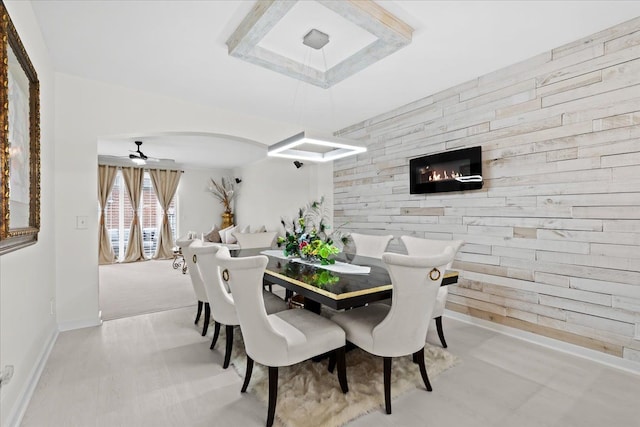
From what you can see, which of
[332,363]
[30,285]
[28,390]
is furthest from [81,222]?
[332,363]

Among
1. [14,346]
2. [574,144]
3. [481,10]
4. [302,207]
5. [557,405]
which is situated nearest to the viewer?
[14,346]

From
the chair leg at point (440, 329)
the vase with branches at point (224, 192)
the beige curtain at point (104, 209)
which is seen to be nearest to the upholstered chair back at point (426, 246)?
the chair leg at point (440, 329)

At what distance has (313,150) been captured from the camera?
122 inches

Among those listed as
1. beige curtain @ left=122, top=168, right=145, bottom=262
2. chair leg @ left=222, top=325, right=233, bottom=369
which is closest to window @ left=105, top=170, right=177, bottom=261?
beige curtain @ left=122, top=168, right=145, bottom=262

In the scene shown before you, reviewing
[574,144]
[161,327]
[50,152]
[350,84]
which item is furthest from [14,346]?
[574,144]

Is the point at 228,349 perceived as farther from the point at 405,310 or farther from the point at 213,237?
the point at 213,237

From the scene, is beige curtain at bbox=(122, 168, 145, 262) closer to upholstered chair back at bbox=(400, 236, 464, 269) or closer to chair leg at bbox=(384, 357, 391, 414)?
upholstered chair back at bbox=(400, 236, 464, 269)

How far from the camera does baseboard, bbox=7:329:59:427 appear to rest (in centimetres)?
164

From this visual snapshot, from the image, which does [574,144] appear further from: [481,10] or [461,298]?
[461,298]

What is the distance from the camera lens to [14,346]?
1.66 m

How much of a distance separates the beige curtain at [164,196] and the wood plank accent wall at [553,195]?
6898mm

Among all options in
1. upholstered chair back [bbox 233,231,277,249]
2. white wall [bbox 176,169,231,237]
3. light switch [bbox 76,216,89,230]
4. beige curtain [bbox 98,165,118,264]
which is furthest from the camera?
white wall [bbox 176,169,231,237]

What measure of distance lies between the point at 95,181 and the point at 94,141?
0.43 m

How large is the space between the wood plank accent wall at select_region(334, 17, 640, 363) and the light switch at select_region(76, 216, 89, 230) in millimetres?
3852
